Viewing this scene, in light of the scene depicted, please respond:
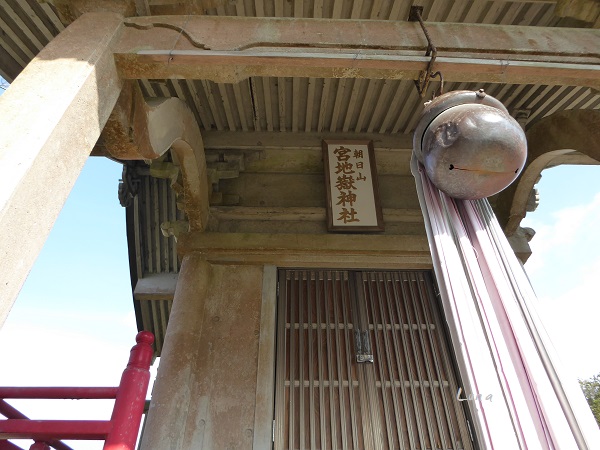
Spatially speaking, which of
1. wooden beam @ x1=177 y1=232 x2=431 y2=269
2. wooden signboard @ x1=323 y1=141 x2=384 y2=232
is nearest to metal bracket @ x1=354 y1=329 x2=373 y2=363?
wooden beam @ x1=177 y1=232 x2=431 y2=269

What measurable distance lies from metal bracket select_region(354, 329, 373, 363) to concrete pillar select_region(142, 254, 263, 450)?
103 cm

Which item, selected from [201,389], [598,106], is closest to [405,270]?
[201,389]

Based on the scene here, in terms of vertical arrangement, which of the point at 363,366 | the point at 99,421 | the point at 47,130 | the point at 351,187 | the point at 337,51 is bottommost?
the point at 99,421

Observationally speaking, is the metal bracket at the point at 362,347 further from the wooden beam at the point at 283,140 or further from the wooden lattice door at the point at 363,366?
the wooden beam at the point at 283,140

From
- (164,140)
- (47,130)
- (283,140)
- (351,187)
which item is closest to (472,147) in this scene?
(47,130)

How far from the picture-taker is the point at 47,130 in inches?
86.7

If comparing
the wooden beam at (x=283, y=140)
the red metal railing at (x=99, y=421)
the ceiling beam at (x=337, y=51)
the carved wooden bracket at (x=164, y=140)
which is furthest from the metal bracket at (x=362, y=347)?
the ceiling beam at (x=337, y=51)

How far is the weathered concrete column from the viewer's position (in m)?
1.97

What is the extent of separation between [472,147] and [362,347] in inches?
110

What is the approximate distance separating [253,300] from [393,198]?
7.25 feet

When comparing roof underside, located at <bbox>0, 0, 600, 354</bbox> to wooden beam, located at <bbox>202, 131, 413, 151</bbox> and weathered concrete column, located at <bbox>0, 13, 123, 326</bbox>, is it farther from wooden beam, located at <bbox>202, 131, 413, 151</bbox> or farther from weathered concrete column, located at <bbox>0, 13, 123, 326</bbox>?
weathered concrete column, located at <bbox>0, 13, 123, 326</bbox>

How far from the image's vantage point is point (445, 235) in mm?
2365

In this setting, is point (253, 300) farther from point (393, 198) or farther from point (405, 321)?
point (393, 198)

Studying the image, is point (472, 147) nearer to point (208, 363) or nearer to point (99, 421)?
point (99, 421)
